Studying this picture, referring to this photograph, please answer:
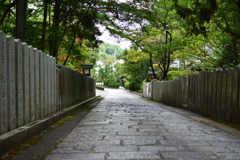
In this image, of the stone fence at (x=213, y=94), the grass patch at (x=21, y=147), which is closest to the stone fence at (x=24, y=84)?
the grass patch at (x=21, y=147)

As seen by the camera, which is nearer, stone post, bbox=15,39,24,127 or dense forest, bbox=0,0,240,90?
stone post, bbox=15,39,24,127

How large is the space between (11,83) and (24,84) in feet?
1.84

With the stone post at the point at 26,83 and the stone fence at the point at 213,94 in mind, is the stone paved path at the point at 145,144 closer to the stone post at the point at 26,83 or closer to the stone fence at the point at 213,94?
the stone post at the point at 26,83

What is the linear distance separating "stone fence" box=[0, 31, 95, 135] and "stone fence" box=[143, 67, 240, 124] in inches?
200

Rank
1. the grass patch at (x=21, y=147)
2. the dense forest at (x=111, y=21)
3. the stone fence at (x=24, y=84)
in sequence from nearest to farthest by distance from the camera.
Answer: the grass patch at (x=21, y=147) < the stone fence at (x=24, y=84) < the dense forest at (x=111, y=21)

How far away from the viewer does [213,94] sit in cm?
764

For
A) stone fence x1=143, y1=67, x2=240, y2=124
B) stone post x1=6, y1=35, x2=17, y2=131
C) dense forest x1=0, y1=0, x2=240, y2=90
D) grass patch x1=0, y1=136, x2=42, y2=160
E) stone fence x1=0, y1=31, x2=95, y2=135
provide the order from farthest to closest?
dense forest x1=0, y1=0, x2=240, y2=90, stone fence x1=143, y1=67, x2=240, y2=124, stone post x1=6, y1=35, x2=17, y2=131, stone fence x1=0, y1=31, x2=95, y2=135, grass patch x1=0, y1=136, x2=42, y2=160

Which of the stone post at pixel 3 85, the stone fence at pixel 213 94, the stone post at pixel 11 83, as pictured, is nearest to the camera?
the stone post at pixel 3 85

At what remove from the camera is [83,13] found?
12.0 metres

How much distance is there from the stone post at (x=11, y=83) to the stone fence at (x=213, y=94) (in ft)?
17.7

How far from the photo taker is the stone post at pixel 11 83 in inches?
155

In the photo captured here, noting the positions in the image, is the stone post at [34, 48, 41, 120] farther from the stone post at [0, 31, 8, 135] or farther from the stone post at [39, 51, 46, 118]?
the stone post at [0, 31, 8, 135]

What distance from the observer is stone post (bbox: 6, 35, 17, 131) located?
393 cm

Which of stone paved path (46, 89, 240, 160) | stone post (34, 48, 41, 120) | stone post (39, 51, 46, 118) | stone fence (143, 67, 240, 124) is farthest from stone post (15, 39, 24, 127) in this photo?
stone fence (143, 67, 240, 124)
